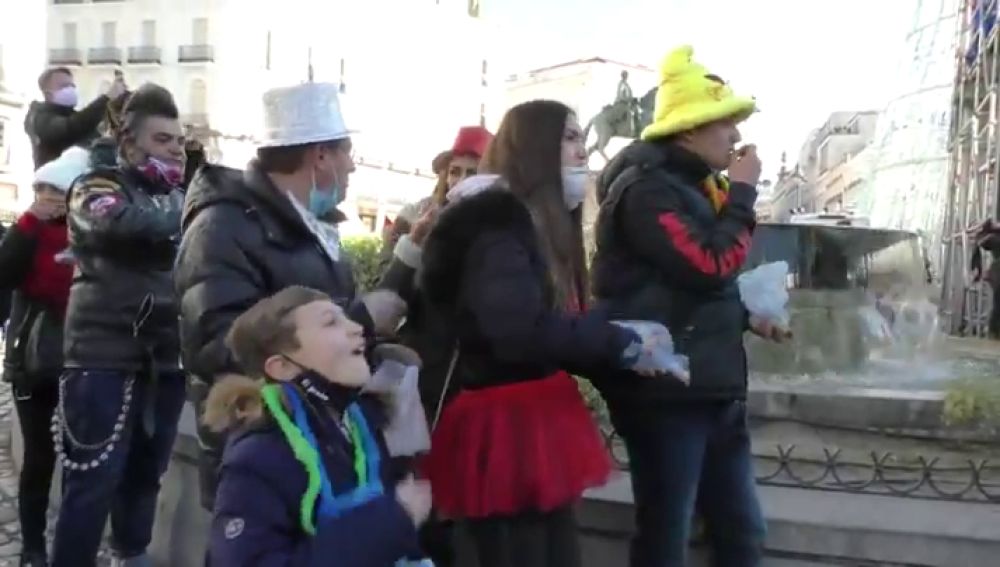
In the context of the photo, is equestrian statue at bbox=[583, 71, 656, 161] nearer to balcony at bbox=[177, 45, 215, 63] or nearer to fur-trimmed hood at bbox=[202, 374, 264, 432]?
fur-trimmed hood at bbox=[202, 374, 264, 432]

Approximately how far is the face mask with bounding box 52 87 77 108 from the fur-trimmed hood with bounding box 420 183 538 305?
3.80 m

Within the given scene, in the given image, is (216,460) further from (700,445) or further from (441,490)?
(700,445)

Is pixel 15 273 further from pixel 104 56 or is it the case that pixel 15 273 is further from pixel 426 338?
pixel 104 56

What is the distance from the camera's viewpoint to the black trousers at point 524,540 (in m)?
2.88

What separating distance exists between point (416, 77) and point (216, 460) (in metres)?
63.9

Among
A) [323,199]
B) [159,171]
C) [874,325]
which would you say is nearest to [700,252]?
[323,199]

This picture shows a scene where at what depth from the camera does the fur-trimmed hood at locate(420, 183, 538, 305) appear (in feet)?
9.29

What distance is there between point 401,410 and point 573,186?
0.80 metres

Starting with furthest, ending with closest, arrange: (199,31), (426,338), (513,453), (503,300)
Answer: (199,31), (426,338), (513,453), (503,300)

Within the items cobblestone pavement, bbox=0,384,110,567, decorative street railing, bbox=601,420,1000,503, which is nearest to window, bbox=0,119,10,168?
cobblestone pavement, bbox=0,384,110,567

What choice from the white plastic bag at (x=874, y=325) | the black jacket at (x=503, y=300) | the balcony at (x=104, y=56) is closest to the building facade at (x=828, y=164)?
the balcony at (x=104, y=56)

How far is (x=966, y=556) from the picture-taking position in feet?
10.8

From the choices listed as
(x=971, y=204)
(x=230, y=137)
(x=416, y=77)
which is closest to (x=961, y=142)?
(x=971, y=204)

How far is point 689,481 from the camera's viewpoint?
316 centimetres
